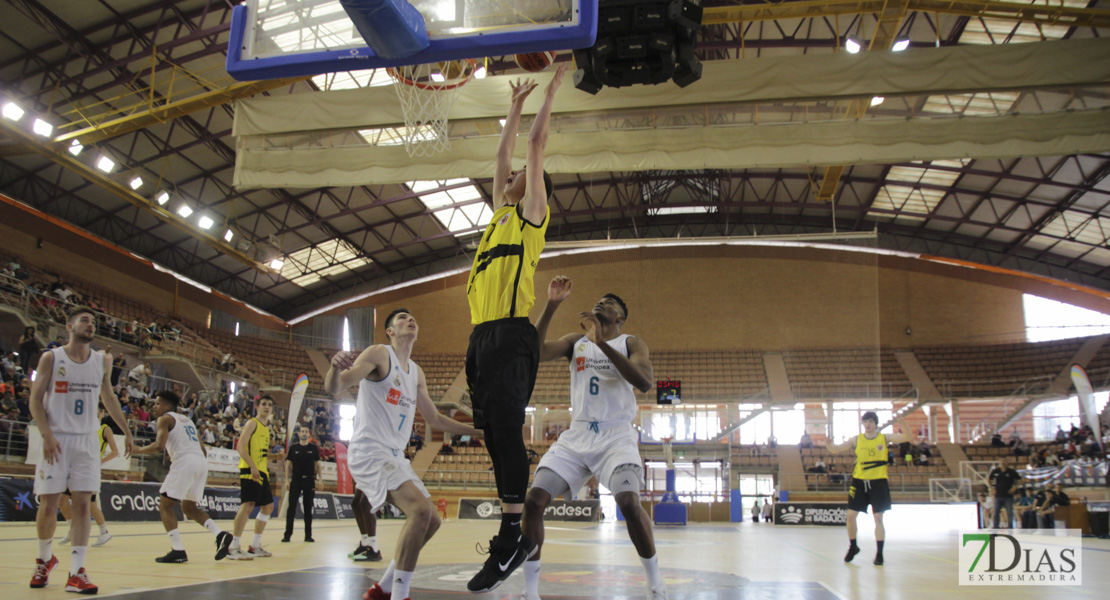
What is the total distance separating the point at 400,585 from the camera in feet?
11.8

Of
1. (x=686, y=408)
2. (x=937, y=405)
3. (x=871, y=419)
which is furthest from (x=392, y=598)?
(x=937, y=405)

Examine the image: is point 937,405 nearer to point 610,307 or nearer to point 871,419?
point 871,419

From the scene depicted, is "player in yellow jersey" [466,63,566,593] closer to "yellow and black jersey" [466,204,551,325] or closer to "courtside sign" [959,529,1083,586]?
"yellow and black jersey" [466,204,551,325]

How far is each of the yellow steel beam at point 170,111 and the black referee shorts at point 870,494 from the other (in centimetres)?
1446

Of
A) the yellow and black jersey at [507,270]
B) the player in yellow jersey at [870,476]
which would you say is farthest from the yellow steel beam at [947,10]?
the yellow and black jersey at [507,270]

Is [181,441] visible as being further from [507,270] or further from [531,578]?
[507,270]

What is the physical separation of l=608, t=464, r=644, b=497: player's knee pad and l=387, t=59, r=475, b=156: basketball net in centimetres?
827

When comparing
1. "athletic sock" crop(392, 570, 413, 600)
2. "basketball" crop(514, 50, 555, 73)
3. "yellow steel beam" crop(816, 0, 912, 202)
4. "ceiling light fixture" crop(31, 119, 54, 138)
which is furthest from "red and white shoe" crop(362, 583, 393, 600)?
"ceiling light fixture" crop(31, 119, 54, 138)

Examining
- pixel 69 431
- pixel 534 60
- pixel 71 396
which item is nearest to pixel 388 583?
pixel 69 431

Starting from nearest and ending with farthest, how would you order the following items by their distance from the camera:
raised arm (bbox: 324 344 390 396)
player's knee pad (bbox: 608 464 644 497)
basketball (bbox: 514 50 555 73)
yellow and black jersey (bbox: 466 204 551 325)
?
yellow and black jersey (bbox: 466 204 551 325), raised arm (bbox: 324 344 390 396), player's knee pad (bbox: 608 464 644 497), basketball (bbox: 514 50 555 73)

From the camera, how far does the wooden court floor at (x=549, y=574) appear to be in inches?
183

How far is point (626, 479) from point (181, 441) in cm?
542

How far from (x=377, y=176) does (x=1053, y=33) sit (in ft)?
58.6

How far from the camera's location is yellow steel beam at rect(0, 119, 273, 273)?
1866 cm
